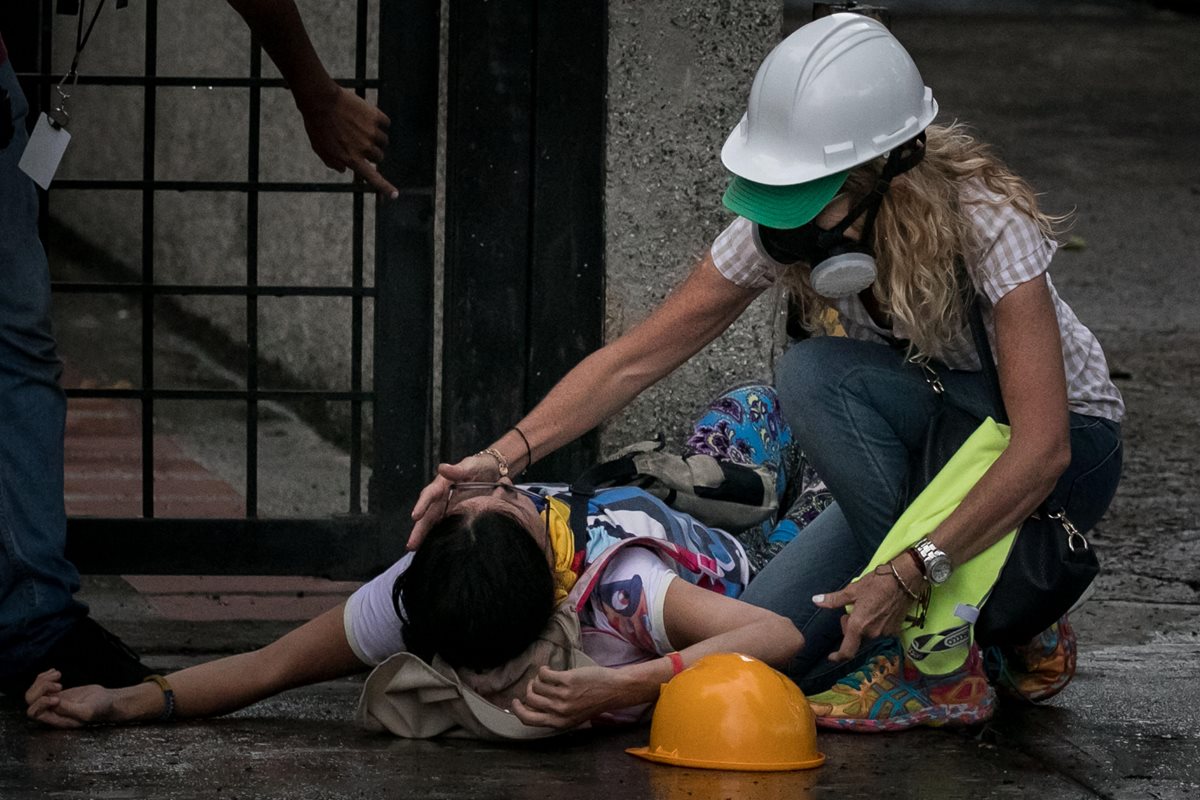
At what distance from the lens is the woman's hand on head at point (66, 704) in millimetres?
3127

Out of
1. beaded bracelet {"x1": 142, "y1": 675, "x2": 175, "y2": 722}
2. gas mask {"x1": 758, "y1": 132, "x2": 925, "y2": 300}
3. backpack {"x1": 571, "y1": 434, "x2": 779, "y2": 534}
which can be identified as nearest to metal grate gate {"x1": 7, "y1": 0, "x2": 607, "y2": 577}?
backpack {"x1": 571, "y1": 434, "x2": 779, "y2": 534}

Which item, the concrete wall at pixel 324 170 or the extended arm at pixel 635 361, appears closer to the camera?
the extended arm at pixel 635 361

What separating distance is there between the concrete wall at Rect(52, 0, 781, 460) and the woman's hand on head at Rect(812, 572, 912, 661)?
1.30 m

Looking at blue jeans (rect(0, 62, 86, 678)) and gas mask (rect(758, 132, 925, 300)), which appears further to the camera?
blue jeans (rect(0, 62, 86, 678))

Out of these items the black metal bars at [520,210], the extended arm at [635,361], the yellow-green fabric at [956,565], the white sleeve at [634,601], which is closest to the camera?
the yellow-green fabric at [956,565]

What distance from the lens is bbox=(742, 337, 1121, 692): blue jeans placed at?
10.4 ft

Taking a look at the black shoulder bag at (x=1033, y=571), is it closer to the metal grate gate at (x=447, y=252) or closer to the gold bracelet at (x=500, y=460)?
the gold bracelet at (x=500, y=460)

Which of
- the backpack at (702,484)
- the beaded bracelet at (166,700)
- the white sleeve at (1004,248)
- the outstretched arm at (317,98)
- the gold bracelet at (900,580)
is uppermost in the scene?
the outstretched arm at (317,98)

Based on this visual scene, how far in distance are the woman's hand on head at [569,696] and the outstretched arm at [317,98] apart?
1107 millimetres

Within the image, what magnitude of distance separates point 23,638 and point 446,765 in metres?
0.87

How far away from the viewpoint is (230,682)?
321 cm

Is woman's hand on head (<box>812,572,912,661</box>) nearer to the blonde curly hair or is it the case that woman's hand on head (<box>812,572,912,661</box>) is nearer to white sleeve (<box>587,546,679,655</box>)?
white sleeve (<box>587,546,679,655</box>)

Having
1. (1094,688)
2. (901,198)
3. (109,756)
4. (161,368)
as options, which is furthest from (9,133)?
(161,368)

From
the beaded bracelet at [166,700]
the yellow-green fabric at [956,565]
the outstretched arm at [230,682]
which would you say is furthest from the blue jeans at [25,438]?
the yellow-green fabric at [956,565]
